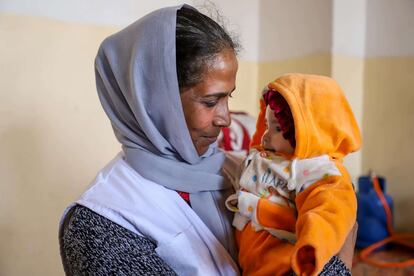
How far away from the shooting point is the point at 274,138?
1.02 meters

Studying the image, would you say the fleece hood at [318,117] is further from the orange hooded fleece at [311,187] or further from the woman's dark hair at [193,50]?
the woman's dark hair at [193,50]

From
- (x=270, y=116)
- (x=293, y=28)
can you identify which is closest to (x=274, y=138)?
(x=270, y=116)

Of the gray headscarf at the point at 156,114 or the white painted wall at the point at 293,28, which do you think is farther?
the white painted wall at the point at 293,28

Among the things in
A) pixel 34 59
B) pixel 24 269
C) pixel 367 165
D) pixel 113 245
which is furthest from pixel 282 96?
pixel 367 165

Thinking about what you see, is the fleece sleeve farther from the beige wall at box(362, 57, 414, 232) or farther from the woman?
the beige wall at box(362, 57, 414, 232)

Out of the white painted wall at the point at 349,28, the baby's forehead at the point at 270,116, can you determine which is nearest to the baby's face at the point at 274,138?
the baby's forehead at the point at 270,116

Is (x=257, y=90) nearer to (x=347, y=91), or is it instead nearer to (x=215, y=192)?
(x=347, y=91)

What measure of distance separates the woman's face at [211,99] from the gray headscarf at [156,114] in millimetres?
29

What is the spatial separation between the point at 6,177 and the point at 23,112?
0.30m

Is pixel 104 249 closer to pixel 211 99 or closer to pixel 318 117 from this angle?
pixel 211 99

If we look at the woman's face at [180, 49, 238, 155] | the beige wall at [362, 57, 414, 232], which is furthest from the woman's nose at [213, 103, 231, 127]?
the beige wall at [362, 57, 414, 232]

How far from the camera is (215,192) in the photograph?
1.08 meters

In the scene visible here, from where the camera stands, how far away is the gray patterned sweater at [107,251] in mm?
813

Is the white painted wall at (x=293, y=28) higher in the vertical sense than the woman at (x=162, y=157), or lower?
higher
